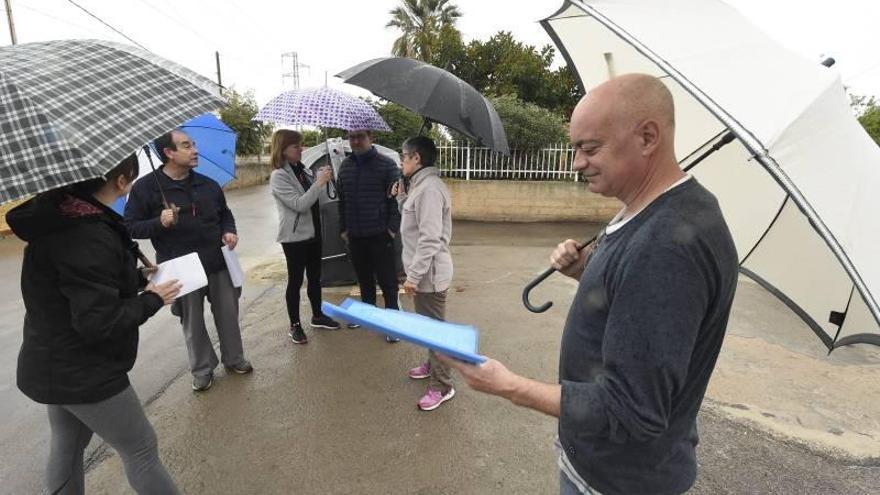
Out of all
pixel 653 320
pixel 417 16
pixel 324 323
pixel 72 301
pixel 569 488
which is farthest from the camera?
pixel 417 16

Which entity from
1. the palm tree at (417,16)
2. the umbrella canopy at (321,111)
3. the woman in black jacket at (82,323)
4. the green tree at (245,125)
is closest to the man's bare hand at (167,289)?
the woman in black jacket at (82,323)

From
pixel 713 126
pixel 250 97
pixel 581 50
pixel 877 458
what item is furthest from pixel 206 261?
pixel 250 97

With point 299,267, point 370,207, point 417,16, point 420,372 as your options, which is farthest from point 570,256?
point 417,16

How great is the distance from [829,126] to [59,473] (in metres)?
2.90

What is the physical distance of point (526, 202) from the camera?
32.3 ft

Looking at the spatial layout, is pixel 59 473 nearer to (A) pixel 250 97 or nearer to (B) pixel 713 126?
(B) pixel 713 126

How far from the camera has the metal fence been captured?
9.80m

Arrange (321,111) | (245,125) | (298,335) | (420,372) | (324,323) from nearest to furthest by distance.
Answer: (420,372) < (321,111) < (298,335) < (324,323) < (245,125)

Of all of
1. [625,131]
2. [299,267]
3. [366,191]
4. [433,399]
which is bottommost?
[433,399]

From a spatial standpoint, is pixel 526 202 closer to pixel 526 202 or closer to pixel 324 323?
pixel 526 202

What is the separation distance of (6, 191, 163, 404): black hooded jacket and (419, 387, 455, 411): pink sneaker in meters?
1.78

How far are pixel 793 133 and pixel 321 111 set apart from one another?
131 inches

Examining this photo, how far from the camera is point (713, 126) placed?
179cm

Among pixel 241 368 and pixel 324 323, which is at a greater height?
pixel 241 368
